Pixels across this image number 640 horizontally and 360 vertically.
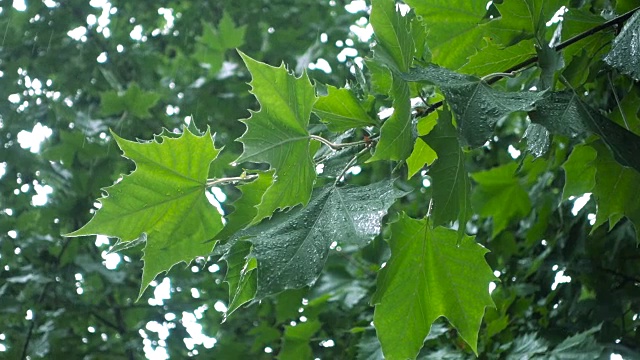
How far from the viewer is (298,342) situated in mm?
1996

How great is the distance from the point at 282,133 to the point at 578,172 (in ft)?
1.83

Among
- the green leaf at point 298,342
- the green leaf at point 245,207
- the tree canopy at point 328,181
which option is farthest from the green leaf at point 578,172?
the green leaf at point 298,342

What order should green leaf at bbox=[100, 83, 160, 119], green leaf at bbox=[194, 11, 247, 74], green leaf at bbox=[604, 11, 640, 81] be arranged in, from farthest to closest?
green leaf at bbox=[194, 11, 247, 74] < green leaf at bbox=[100, 83, 160, 119] < green leaf at bbox=[604, 11, 640, 81]

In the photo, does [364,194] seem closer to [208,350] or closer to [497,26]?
[497,26]

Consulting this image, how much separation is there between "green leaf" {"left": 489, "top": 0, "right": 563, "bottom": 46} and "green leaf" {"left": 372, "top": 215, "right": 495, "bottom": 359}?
0.73ft

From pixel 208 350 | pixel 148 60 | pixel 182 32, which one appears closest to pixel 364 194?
pixel 208 350

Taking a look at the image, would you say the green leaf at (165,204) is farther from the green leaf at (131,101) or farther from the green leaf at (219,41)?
the green leaf at (219,41)

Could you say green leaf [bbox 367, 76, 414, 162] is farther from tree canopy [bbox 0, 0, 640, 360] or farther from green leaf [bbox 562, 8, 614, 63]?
green leaf [bbox 562, 8, 614, 63]

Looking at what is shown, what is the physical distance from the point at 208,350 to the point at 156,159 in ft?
5.44

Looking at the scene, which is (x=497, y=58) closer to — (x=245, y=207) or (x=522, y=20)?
(x=522, y=20)

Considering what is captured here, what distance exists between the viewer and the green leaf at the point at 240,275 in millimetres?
748

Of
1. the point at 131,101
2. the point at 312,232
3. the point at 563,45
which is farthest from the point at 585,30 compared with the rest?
the point at 131,101

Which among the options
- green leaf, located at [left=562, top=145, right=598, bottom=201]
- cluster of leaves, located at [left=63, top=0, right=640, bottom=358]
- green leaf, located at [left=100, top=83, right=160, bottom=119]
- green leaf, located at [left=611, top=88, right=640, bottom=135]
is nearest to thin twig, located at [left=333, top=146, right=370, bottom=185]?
cluster of leaves, located at [left=63, top=0, right=640, bottom=358]

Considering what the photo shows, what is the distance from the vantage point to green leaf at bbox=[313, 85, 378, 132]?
0.77 m
